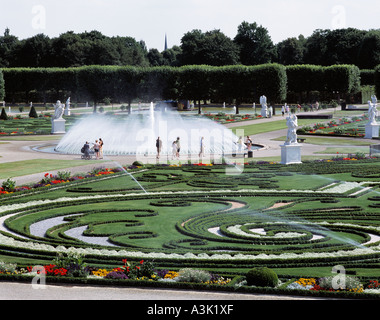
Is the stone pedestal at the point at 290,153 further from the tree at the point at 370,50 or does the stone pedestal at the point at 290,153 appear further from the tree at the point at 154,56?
the tree at the point at 154,56

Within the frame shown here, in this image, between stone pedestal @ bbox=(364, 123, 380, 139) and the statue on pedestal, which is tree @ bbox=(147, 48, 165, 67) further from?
stone pedestal @ bbox=(364, 123, 380, 139)

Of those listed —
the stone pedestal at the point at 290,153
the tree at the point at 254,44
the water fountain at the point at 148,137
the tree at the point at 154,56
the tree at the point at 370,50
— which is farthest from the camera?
the tree at the point at 154,56

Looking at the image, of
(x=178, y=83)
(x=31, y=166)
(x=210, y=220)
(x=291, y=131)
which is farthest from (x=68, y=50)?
(x=210, y=220)

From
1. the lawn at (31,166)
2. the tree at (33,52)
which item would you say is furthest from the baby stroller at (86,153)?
the tree at (33,52)

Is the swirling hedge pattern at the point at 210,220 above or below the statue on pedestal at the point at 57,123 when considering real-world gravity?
below

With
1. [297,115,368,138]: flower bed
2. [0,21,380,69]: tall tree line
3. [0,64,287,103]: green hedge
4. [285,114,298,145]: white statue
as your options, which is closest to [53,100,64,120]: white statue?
[297,115,368,138]: flower bed

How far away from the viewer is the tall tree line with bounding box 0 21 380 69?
129 m

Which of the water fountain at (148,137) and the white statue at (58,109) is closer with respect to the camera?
the water fountain at (148,137)

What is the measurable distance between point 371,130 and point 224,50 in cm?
7585

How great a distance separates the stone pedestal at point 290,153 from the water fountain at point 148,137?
9061 millimetres

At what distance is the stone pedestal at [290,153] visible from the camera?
37781 mm

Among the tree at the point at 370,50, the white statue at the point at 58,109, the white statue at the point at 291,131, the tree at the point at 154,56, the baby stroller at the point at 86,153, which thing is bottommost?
the baby stroller at the point at 86,153

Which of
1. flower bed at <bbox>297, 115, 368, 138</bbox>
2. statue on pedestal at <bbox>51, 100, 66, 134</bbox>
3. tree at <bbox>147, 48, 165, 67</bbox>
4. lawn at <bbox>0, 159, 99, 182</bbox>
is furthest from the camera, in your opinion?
tree at <bbox>147, 48, 165, 67</bbox>

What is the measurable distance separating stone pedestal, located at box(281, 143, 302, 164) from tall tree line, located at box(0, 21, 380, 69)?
92.3 metres
